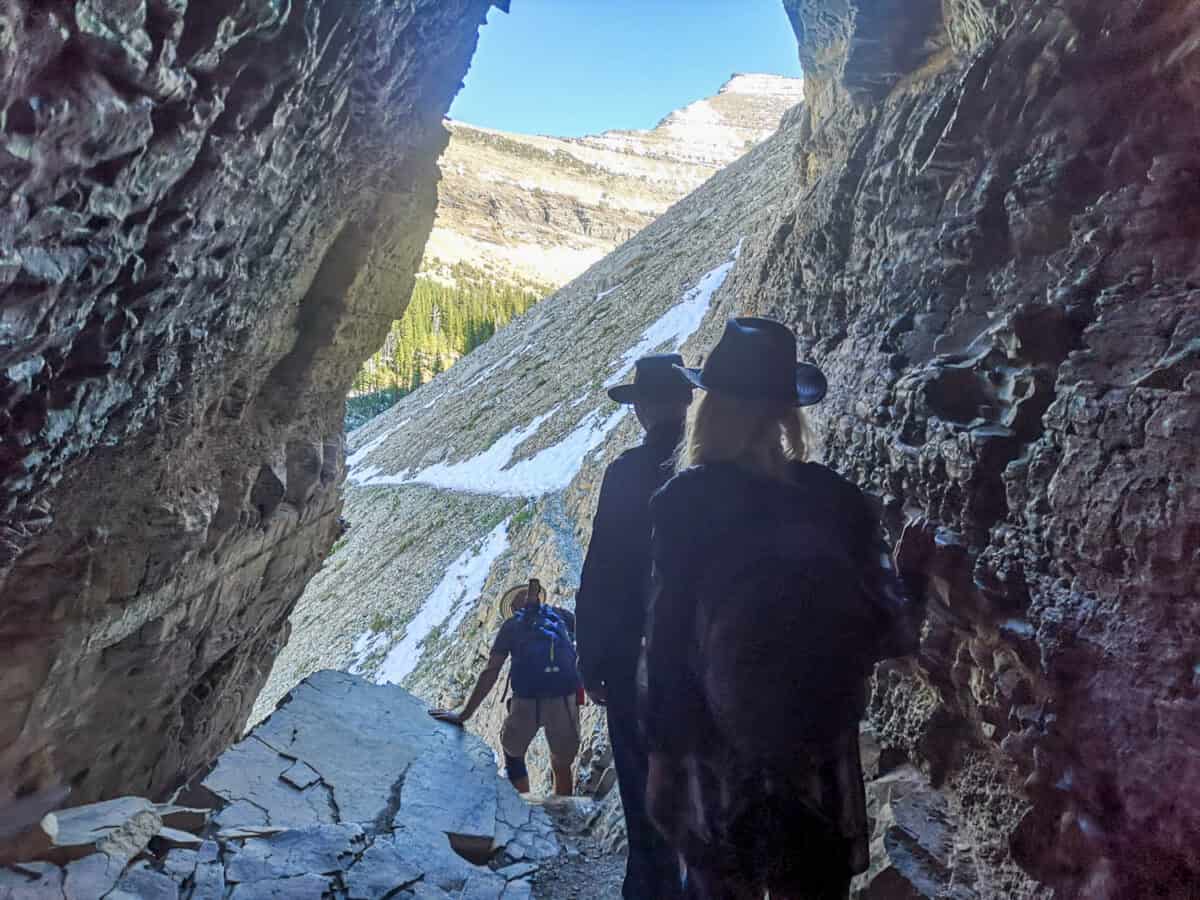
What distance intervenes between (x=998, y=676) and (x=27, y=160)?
3.61m

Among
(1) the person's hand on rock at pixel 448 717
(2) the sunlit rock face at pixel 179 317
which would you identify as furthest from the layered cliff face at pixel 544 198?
(1) the person's hand on rock at pixel 448 717

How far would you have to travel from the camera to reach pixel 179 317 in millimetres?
3648

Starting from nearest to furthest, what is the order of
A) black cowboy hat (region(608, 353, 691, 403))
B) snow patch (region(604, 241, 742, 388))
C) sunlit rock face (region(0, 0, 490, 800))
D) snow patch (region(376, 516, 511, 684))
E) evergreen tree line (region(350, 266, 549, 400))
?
sunlit rock face (region(0, 0, 490, 800)) < black cowboy hat (region(608, 353, 691, 403)) < snow patch (region(376, 516, 511, 684)) < snow patch (region(604, 241, 742, 388)) < evergreen tree line (region(350, 266, 549, 400))

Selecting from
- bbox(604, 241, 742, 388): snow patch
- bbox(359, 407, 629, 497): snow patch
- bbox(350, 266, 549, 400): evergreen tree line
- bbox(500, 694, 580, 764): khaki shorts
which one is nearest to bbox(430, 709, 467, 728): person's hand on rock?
bbox(500, 694, 580, 764): khaki shorts

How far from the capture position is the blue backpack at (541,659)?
5.38 metres

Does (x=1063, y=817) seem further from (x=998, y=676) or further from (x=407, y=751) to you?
(x=407, y=751)

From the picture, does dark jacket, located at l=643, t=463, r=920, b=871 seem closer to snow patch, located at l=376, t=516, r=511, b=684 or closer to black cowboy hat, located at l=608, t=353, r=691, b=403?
black cowboy hat, located at l=608, t=353, r=691, b=403

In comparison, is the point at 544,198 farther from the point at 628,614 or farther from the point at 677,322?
the point at 628,614

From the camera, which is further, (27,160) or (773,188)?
(773,188)

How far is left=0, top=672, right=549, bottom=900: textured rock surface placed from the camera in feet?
11.1

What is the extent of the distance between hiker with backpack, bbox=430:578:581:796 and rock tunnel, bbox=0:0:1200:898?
2.36 metres

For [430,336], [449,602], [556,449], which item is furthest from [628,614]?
[430,336]

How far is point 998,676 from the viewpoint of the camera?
108 inches

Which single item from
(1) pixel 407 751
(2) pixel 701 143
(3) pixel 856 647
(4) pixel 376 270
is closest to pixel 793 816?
(3) pixel 856 647
